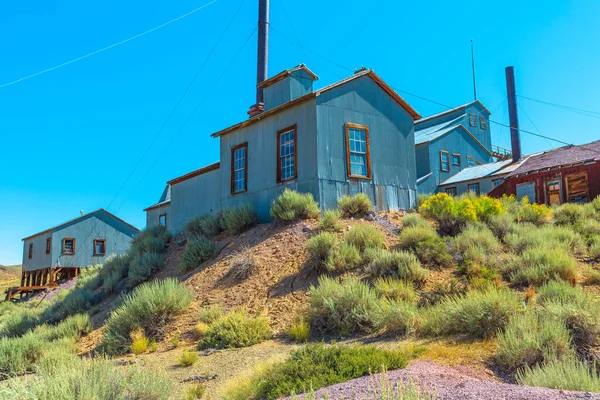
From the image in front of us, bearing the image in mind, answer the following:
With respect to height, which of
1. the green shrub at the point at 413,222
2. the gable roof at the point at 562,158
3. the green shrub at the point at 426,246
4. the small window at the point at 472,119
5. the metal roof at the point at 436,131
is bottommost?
the green shrub at the point at 426,246

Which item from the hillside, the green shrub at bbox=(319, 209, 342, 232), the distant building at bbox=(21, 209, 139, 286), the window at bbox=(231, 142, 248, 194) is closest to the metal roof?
the hillside

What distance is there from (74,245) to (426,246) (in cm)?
3125

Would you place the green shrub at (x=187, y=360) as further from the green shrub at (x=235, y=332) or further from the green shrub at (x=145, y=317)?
the green shrub at (x=145, y=317)

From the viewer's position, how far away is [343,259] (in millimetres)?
12062

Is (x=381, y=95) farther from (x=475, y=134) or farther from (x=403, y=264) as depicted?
(x=475, y=134)

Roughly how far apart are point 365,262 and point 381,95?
8142 millimetres

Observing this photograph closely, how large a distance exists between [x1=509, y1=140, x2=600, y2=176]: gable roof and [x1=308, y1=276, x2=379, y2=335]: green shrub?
19.3m

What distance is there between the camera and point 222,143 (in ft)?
66.8

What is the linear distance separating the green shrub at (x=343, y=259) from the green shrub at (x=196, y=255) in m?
5.03

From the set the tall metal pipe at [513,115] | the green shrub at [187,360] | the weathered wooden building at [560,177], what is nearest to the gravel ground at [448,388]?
the green shrub at [187,360]

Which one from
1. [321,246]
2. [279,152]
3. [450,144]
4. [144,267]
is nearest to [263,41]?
[279,152]

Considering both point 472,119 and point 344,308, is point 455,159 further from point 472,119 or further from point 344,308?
point 344,308

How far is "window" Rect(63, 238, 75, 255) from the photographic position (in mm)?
35594

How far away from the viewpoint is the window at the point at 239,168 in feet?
61.9
